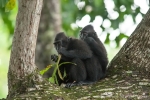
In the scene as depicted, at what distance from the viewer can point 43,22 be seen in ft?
32.5

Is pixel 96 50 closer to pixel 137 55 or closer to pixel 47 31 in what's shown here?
pixel 137 55

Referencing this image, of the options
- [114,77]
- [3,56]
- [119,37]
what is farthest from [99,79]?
[3,56]

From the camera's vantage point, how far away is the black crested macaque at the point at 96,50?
6.75 metres

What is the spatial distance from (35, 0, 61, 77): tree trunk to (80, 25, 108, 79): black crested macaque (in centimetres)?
223

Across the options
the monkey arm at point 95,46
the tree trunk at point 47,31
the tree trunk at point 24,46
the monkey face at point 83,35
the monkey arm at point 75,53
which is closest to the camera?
the tree trunk at point 24,46

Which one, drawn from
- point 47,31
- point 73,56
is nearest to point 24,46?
point 73,56

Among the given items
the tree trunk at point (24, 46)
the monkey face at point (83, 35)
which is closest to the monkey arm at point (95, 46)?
the monkey face at point (83, 35)

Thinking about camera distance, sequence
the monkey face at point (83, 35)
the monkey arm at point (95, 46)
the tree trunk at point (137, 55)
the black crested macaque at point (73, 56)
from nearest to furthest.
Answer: the tree trunk at point (137, 55), the black crested macaque at point (73, 56), the monkey arm at point (95, 46), the monkey face at point (83, 35)

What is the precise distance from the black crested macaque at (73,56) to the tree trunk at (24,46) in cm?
85

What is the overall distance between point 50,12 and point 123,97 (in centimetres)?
469

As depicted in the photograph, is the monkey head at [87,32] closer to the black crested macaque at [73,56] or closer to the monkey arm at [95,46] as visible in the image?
the monkey arm at [95,46]

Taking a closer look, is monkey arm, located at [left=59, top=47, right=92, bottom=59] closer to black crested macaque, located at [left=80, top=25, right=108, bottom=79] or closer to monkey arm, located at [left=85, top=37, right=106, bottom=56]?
black crested macaque, located at [left=80, top=25, right=108, bottom=79]

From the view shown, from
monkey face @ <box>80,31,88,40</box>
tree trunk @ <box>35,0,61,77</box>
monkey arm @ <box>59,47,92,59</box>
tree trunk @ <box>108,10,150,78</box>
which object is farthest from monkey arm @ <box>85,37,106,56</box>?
tree trunk @ <box>35,0,61,77</box>

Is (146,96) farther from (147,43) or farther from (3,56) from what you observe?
(3,56)
